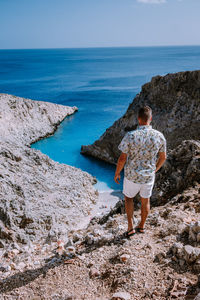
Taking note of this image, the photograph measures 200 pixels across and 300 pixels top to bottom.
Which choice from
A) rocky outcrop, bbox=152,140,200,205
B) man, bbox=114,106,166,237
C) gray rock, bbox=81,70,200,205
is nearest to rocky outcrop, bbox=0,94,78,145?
gray rock, bbox=81,70,200,205

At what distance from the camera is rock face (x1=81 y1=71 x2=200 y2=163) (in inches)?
796

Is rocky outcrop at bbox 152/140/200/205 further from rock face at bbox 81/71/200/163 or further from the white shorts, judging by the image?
rock face at bbox 81/71/200/163

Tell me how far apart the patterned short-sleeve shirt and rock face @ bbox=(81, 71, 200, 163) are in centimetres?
1539

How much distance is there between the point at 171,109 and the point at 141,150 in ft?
57.4

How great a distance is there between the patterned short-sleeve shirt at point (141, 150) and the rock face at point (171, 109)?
1539 centimetres

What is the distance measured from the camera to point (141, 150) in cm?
498

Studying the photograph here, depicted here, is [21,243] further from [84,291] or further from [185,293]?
[185,293]

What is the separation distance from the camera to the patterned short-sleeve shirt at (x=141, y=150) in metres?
4.92

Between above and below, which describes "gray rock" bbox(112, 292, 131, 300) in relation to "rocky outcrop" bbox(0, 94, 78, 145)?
above

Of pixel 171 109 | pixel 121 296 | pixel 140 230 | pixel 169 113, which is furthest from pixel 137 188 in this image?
pixel 171 109

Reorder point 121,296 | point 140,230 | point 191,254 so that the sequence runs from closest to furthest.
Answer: point 121,296, point 191,254, point 140,230

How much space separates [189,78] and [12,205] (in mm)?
15910

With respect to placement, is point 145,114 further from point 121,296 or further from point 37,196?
point 37,196

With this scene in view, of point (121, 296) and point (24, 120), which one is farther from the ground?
point (121, 296)
